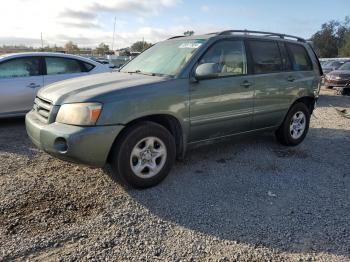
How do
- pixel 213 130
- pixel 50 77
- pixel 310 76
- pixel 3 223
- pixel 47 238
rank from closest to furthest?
1. pixel 47 238
2. pixel 3 223
3. pixel 213 130
4. pixel 310 76
5. pixel 50 77

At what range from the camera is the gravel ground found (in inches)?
123

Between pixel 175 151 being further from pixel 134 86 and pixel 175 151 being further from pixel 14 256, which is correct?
pixel 14 256

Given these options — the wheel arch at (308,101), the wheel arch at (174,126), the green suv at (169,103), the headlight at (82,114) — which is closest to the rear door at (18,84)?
the green suv at (169,103)

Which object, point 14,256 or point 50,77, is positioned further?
point 50,77

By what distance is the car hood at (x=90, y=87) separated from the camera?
3.98 metres

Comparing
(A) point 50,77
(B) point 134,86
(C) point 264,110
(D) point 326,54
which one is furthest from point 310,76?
(D) point 326,54

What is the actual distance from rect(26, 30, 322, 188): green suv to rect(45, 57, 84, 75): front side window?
2.67 m

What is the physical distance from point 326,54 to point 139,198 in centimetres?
7619

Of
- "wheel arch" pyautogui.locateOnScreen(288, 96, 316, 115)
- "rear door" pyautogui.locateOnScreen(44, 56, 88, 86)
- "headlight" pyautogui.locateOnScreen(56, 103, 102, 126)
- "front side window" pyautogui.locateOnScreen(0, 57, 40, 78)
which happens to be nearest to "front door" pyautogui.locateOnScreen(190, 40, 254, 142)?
"headlight" pyautogui.locateOnScreen(56, 103, 102, 126)

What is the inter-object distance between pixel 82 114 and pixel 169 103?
1035mm

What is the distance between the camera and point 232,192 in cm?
435

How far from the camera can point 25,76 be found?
7320mm

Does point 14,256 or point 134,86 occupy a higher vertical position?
point 134,86

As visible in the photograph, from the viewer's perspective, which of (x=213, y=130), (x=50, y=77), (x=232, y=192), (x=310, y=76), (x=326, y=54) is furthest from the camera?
(x=326, y=54)
